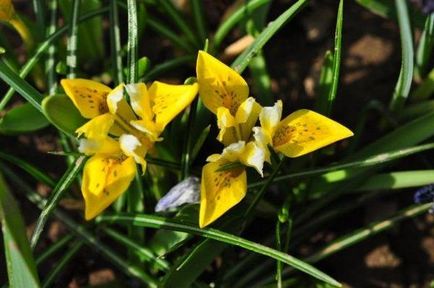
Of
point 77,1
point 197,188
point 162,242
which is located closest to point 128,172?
point 197,188

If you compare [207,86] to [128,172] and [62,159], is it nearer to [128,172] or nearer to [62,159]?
[128,172]

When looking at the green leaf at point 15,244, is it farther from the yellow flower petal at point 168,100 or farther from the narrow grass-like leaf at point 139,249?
the narrow grass-like leaf at point 139,249

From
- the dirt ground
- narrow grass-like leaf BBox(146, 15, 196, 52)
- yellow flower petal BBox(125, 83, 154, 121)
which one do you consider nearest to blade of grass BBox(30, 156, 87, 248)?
yellow flower petal BBox(125, 83, 154, 121)

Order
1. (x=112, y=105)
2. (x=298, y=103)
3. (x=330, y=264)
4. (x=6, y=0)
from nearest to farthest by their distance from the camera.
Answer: (x=112, y=105), (x=6, y=0), (x=330, y=264), (x=298, y=103)

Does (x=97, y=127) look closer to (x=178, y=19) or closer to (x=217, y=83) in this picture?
(x=217, y=83)

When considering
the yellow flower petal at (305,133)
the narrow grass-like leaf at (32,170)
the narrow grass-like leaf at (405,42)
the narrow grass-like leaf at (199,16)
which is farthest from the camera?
the narrow grass-like leaf at (199,16)

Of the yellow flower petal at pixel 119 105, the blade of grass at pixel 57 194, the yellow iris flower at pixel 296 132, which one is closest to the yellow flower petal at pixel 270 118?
the yellow iris flower at pixel 296 132
